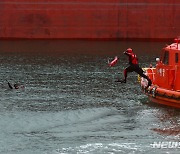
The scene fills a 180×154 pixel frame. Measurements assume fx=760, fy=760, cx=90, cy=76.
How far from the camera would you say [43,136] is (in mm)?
22734

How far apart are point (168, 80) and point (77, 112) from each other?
365cm

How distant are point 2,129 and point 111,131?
11.1 ft

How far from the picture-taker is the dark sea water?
2189cm

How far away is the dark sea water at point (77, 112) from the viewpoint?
21.9 meters

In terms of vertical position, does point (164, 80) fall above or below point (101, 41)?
above

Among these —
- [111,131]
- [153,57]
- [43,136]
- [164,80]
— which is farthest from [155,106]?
[153,57]

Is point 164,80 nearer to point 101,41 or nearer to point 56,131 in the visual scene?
point 56,131
